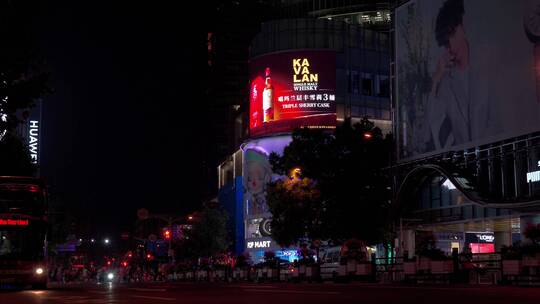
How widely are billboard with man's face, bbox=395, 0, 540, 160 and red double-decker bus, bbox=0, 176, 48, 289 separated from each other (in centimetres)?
2709

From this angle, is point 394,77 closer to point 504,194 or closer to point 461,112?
point 461,112

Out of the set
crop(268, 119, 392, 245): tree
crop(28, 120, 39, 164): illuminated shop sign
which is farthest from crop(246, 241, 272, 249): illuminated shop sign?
crop(268, 119, 392, 245): tree

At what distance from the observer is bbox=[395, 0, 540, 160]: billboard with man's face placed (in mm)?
45031

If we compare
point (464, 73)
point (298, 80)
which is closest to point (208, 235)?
point (298, 80)

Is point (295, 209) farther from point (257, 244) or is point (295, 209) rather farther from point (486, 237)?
point (257, 244)

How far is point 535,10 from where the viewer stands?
44.3 metres

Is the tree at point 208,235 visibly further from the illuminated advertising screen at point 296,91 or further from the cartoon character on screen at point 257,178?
the illuminated advertising screen at point 296,91

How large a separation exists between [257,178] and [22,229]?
67441 mm

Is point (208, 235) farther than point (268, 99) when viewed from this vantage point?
Yes

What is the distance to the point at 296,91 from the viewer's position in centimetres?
8694

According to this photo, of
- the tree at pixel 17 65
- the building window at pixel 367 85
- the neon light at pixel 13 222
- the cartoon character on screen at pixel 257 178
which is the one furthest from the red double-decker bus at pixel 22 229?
the building window at pixel 367 85

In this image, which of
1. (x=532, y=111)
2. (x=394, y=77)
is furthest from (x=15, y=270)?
(x=394, y=77)

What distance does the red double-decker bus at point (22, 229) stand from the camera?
2872 centimetres

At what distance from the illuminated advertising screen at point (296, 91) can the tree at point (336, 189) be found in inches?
1332
